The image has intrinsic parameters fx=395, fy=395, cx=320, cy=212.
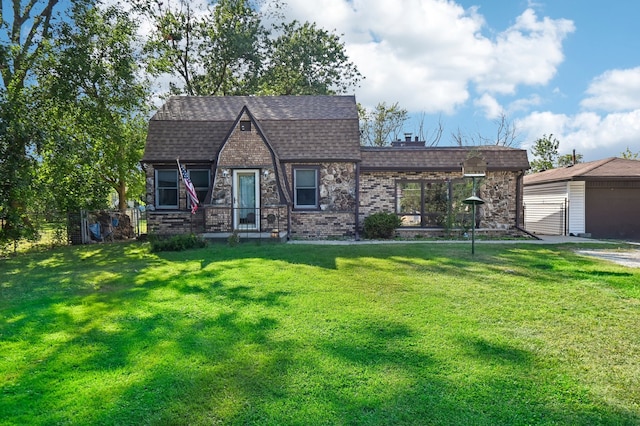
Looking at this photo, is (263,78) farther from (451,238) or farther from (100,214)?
(451,238)

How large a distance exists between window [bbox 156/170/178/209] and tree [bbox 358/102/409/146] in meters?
24.8

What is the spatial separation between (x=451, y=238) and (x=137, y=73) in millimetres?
15171

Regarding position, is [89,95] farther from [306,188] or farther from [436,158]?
[436,158]

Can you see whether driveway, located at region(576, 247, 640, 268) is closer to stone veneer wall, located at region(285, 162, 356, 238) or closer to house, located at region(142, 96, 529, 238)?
house, located at region(142, 96, 529, 238)

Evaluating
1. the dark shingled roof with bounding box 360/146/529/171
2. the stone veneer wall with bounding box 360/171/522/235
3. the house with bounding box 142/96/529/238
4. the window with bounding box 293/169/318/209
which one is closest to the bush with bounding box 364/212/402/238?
the house with bounding box 142/96/529/238

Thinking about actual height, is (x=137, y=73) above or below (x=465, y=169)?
above

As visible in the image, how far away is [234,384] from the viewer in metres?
3.66

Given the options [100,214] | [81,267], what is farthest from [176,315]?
[100,214]

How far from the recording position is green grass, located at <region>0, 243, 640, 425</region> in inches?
130

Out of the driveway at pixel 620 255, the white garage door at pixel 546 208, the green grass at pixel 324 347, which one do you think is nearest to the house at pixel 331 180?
the white garage door at pixel 546 208

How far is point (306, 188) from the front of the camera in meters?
15.5

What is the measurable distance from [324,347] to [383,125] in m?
35.6

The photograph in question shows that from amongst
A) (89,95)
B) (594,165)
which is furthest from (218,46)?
(594,165)

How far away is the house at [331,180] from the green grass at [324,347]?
6.96 meters
